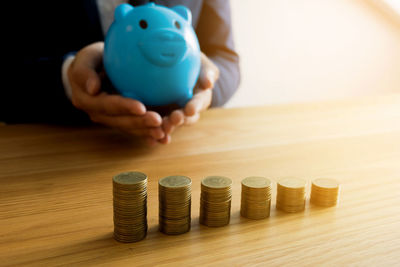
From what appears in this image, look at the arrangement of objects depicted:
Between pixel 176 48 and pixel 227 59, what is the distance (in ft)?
2.37

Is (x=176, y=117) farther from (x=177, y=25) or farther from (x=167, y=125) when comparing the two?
(x=177, y=25)

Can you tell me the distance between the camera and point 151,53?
0.75 m

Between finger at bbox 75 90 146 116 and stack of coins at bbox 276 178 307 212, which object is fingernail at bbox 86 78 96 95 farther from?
stack of coins at bbox 276 178 307 212

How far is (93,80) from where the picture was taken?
85 centimetres

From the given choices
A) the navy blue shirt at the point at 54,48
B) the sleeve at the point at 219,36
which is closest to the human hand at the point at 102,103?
the navy blue shirt at the point at 54,48

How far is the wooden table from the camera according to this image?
1.73 feet

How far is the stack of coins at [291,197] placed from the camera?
0.64 m

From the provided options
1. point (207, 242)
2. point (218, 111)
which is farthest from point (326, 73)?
point (207, 242)

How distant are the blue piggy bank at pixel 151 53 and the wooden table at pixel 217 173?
0.14 metres

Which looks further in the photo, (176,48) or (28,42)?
(28,42)

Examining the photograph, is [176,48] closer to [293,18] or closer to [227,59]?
[227,59]

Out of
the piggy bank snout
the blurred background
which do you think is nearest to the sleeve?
the piggy bank snout

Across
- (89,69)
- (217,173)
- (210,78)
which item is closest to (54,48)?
(89,69)

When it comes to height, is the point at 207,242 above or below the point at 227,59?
below
